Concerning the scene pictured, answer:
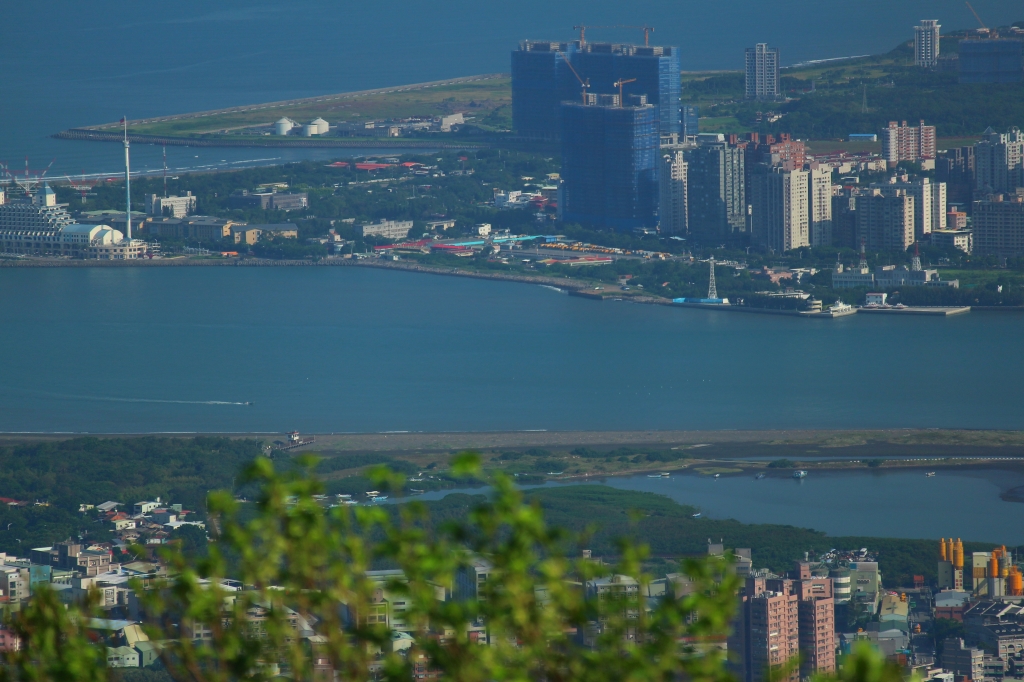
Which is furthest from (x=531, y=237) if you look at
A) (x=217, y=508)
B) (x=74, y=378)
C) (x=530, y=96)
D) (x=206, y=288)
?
(x=217, y=508)

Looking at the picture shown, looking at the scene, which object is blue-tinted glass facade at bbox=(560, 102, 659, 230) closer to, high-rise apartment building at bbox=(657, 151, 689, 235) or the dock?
high-rise apartment building at bbox=(657, 151, 689, 235)

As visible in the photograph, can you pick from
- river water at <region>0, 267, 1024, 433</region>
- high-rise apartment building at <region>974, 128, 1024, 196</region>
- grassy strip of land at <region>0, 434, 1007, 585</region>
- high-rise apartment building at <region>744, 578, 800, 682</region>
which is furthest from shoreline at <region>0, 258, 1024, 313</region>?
high-rise apartment building at <region>744, 578, 800, 682</region>

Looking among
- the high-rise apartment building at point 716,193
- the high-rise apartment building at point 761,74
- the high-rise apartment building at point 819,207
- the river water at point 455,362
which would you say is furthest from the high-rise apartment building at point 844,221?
the high-rise apartment building at point 761,74

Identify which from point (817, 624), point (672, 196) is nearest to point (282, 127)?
point (672, 196)

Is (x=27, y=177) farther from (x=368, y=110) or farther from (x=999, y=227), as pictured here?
(x=999, y=227)

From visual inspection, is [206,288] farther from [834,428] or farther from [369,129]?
[369,129]

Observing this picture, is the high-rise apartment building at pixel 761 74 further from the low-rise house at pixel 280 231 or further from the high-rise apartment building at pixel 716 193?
the low-rise house at pixel 280 231
